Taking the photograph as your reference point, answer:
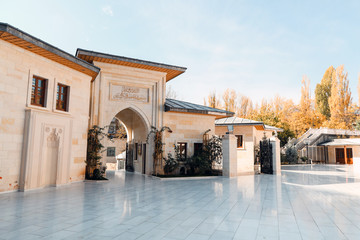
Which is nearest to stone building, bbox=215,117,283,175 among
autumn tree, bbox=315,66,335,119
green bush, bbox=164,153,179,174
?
green bush, bbox=164,153,179,174

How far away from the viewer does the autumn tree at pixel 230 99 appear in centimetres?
4031

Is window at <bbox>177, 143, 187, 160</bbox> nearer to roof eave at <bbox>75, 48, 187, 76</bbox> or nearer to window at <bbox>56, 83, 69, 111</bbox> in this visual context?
roof eave at <bbox>75, 48, 187, 76</bbox>

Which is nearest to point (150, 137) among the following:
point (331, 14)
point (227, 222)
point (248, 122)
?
point (248, 122)

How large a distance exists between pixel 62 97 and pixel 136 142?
639cm

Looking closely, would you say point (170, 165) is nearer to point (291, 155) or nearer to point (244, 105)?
point (291, 155)

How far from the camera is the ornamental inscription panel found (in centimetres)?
1226

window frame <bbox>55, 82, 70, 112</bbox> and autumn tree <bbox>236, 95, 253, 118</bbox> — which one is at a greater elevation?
autumn tree <bbox>236, 95, 253, 118</bbox>

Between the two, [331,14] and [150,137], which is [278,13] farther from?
[150,137]

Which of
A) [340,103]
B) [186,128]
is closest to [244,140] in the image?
[186,128]

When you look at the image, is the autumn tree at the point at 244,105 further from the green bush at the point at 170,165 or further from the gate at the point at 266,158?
the green bush at the point at 170,165

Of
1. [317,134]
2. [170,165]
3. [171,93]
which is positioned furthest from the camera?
[171,93]

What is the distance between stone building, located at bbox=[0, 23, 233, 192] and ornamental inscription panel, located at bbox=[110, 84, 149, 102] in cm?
5

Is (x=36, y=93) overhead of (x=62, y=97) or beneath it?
beneath

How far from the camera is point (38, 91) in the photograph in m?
8.67
